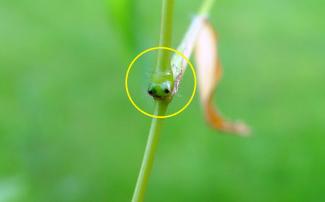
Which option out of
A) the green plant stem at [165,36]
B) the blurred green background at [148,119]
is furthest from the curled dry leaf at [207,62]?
the blurred green background at [148,119]

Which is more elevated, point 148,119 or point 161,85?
point 148,119

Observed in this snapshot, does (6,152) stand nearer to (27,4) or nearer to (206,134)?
(206,134)

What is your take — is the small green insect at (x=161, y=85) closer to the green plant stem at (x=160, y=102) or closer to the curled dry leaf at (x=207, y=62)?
the green plant stem at (x=160, y=102)

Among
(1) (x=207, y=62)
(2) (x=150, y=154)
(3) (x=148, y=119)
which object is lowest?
(2) (x=150, y=154)

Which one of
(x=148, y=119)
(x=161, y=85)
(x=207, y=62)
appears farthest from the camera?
(x=148, y=119)

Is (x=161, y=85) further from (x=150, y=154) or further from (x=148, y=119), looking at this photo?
(x=148, y=119)

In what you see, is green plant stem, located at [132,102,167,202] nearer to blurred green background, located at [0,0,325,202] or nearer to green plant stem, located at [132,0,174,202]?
green plant stem, located at [132,0,174,202]

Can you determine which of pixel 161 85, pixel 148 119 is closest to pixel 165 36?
pixel 161 85
